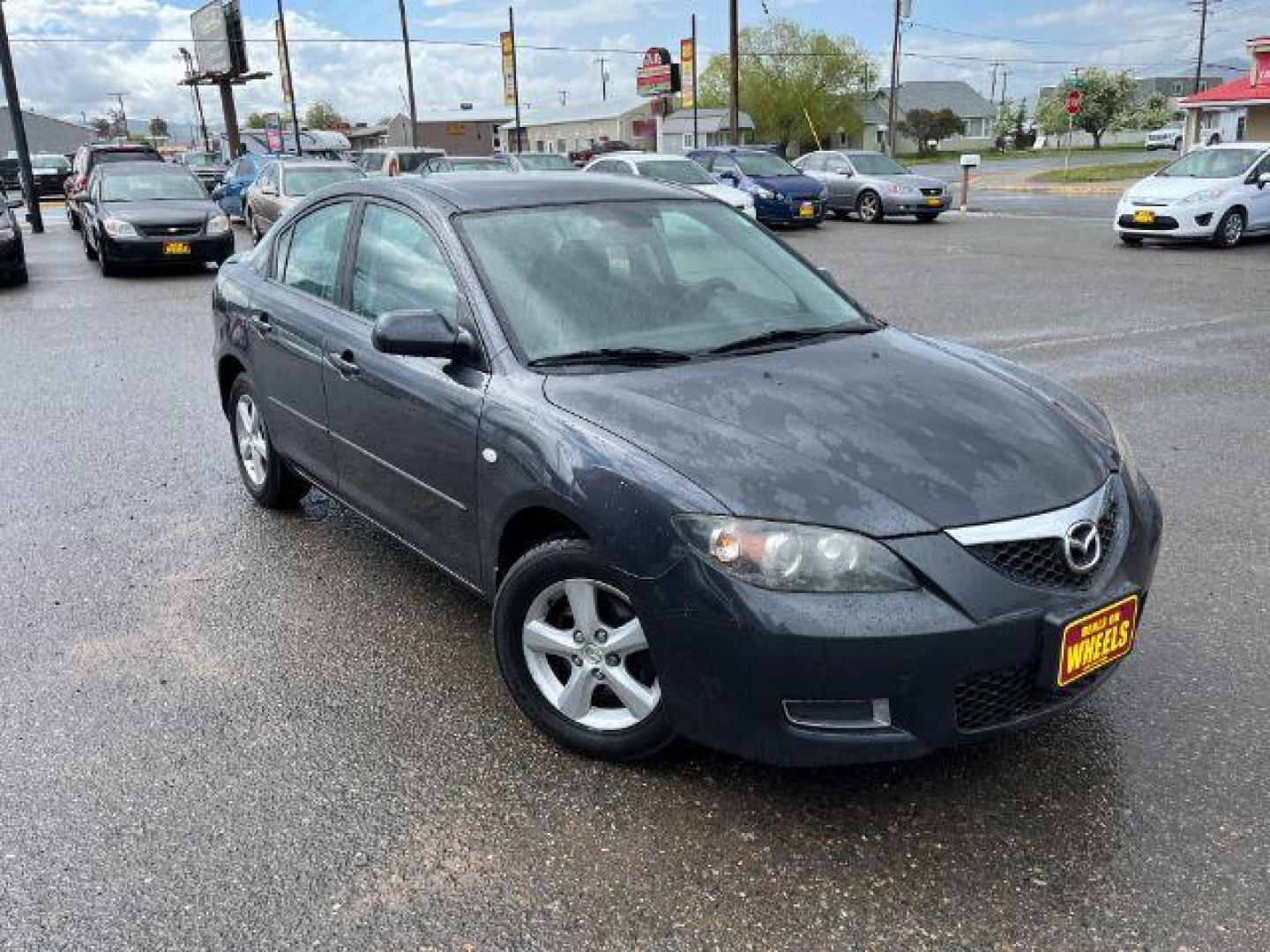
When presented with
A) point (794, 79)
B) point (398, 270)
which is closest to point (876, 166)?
point (398, 270)

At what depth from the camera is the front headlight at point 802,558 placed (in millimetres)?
2537

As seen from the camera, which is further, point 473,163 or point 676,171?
point 473,163

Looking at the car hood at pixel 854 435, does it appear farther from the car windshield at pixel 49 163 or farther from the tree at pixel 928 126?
the tree at pixel 928 126

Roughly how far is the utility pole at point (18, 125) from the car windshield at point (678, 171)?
13052mm

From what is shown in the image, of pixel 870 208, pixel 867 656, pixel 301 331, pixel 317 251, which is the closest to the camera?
pixel 867 656

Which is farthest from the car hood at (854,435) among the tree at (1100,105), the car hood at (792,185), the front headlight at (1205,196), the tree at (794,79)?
the tree at (1100,105)

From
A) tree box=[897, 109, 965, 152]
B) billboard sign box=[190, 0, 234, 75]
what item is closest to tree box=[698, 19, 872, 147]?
tree box=[897, 109, 965, 152]

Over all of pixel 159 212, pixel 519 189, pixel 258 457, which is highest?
pixel 519 189

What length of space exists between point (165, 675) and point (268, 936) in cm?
152

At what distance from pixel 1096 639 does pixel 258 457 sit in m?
4.06

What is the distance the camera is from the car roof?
12.8 ft

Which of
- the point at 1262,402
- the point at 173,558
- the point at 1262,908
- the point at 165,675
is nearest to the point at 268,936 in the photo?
the point at 165,675

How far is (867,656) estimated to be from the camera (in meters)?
2.50

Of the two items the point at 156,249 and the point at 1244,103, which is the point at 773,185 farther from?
the point at 1244,103
